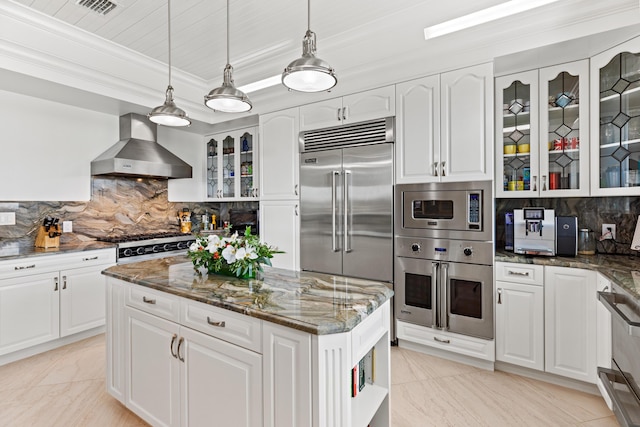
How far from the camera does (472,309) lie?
2697 millimetres

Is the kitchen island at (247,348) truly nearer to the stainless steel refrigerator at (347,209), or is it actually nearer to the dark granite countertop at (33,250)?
the stainless steel refrigerator at (347,209)

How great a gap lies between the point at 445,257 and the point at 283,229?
5.90 feet

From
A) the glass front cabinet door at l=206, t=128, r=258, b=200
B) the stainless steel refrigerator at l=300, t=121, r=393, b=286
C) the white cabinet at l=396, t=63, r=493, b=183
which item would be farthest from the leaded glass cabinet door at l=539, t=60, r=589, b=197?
the glass front cabinet door at l=206, t=128, r=258, b=200

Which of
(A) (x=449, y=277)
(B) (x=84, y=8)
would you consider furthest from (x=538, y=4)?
(B) (x=84, y=8)

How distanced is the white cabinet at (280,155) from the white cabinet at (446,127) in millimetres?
1205

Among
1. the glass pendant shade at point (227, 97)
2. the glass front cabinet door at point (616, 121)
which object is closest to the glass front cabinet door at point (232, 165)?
the glass pendant shade at point (227, 97)

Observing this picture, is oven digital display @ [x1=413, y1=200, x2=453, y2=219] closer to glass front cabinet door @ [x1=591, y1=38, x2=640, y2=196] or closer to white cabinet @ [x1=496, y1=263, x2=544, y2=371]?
white cabinet @ [x1=496, y1=263, x2=544, y2=371]

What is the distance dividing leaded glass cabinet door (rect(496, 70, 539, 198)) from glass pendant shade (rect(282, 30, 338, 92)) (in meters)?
1.83

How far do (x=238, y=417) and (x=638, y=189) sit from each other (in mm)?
2897

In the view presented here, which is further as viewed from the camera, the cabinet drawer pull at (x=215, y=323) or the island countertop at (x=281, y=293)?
the cabinet drawer pull at (x=215, y=323)

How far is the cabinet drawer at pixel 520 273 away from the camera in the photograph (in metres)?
2.44

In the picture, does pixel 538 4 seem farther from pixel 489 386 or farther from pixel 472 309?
pixel 489 386

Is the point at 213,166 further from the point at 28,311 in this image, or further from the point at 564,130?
the point at 564,130

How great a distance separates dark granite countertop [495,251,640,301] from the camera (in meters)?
1.83
